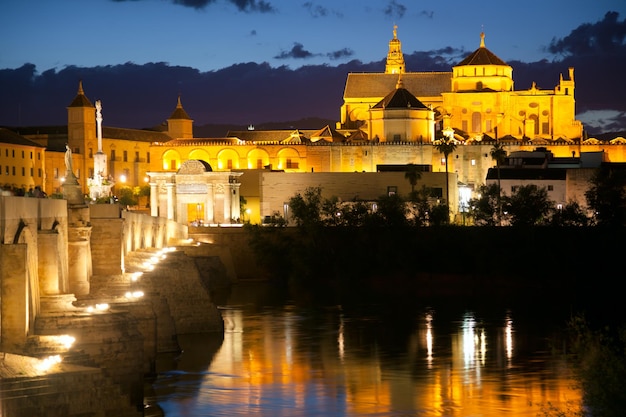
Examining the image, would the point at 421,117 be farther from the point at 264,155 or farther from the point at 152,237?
the point at 152,237

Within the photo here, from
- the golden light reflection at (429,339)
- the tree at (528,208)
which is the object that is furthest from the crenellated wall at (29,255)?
the tree at (528,208)

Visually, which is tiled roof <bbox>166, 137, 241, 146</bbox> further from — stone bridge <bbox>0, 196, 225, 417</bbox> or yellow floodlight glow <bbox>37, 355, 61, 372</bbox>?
yellow floodlight glow <bbox>37, 355, 61, 372</bbox>

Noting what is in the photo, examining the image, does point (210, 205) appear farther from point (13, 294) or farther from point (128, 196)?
point (13, 294)

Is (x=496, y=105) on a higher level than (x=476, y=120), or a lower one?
higher

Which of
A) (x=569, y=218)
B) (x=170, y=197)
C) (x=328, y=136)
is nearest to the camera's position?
(x=569, y=218)

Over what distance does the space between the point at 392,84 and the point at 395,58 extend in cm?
1162

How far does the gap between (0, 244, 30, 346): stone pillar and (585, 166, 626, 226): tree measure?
42532 millimetres

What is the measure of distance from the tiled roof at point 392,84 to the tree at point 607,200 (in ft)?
106

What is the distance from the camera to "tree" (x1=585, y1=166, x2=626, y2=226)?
59219 millimetres

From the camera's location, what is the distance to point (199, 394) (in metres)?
27.1

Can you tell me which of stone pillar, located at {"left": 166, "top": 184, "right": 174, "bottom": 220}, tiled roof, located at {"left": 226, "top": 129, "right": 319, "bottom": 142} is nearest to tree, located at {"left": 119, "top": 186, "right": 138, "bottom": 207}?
tiled roof, located at {"left": 226, "top": 129, "right": 319, "bottom": 142}

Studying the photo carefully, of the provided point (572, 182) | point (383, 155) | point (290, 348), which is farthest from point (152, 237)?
point (383, 155)

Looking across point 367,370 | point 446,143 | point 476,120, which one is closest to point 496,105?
point 476,120

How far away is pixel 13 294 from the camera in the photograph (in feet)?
65.7
